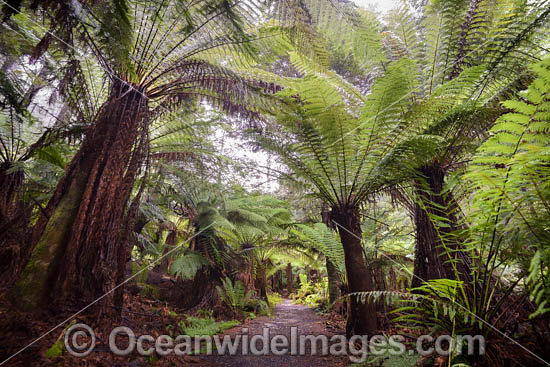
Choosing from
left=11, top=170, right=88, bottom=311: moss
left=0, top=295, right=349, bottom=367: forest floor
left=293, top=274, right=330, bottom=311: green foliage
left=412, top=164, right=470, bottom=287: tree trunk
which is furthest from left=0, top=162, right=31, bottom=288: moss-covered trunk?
left=293, top=274, right=330, bottom=311: green foliage

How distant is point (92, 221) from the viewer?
1.67m

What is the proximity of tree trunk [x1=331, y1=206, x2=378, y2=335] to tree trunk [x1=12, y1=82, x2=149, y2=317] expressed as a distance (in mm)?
1790

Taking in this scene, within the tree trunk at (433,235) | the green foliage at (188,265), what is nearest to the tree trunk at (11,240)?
the green foliage at (188,265)

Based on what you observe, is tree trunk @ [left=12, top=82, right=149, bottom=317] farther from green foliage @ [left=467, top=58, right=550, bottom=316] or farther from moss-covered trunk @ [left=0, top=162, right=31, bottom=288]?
green foliage @ [left=467, top=58, right=550, bottom=316]

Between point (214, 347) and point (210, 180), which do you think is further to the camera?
point (210, 180)

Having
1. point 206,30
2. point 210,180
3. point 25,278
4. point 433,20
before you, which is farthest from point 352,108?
point 25,278

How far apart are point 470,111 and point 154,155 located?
10.1ft

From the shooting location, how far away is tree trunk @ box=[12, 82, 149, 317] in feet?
5.05

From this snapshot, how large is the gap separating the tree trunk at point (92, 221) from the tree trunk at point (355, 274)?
179cm

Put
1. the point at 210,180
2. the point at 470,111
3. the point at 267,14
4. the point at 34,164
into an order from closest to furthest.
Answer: the point at 470,111, the point at 267,14, the point at 34,164, the point at 210,180

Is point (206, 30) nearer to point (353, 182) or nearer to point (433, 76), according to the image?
point (353, 182)

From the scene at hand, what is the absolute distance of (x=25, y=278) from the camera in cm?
149

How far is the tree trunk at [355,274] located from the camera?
203cm

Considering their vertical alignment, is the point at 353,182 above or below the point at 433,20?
below
